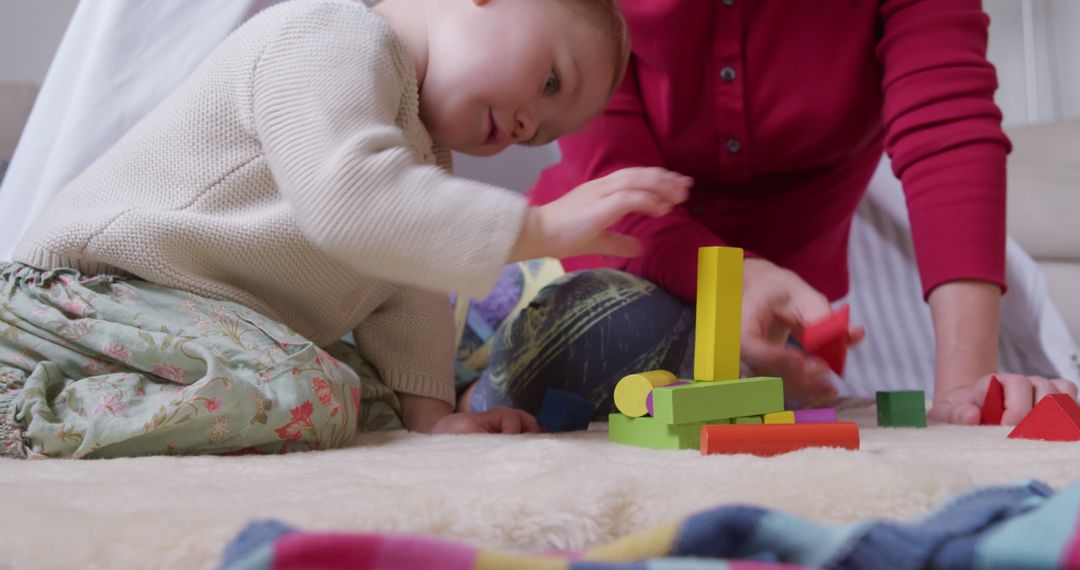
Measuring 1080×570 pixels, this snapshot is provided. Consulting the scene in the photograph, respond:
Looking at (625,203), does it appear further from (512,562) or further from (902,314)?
(902,314)

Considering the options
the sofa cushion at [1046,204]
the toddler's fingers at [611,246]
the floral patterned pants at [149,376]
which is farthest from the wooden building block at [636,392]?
the sofa cushion at [1046,204]

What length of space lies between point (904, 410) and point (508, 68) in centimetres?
47

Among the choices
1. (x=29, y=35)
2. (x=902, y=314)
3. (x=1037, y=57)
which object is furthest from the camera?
(x=1037, y=57)

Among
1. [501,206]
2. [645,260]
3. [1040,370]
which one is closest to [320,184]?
[501,206]

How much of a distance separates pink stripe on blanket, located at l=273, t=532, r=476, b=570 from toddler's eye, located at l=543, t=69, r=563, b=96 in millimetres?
628

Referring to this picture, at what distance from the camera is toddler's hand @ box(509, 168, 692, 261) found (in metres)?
0.66

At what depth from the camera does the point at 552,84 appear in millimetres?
866

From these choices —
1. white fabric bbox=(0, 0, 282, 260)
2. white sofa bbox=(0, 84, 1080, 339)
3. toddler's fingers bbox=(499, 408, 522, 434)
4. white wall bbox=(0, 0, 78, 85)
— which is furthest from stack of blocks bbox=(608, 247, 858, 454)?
white wall bbox=(0, 0, 78, 85)

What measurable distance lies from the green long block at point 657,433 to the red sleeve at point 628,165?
0.31m

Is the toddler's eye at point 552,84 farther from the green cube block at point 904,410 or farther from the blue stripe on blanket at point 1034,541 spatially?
the blue stripe on blanket at point 1034,541

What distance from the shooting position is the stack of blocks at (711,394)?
0.64 m

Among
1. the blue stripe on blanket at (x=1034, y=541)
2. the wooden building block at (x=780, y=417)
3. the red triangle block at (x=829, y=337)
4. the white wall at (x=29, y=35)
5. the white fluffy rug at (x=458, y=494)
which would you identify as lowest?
the white fluffy rug at (x=458, y=494)

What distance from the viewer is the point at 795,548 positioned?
0.31 meters

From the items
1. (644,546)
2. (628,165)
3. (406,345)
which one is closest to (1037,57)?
(628,165)
